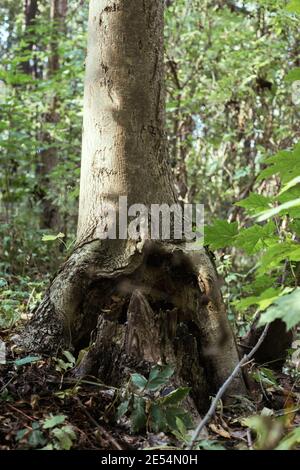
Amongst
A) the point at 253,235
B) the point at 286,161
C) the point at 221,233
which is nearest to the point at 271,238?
the point at 253,235

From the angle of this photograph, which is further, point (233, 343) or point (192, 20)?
point (192, 20)

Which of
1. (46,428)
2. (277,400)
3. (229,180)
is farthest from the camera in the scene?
(229,180)

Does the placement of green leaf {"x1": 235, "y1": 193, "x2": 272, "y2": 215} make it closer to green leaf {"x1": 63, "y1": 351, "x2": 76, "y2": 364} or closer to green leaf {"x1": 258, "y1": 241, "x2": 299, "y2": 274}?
green leaf {"x1": 258, "y1": 241, "x2": 299, "y2": 274}

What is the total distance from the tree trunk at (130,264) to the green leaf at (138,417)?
36 cm

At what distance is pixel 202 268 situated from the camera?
285 cm

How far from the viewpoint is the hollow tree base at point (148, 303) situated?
2703mm

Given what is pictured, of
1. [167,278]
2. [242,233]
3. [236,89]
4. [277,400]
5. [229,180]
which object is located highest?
[236,89]

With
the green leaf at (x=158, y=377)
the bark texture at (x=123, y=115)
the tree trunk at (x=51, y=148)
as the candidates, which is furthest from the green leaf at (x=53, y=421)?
the tree trunk at (x=51, y=148)

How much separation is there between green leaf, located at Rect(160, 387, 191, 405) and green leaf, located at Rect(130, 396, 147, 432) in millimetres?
96

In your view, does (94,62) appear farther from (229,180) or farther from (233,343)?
(229,180)

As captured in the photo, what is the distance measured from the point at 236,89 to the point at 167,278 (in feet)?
13.7

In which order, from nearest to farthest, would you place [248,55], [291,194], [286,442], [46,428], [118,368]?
1. [286,442]
2. [46,428]
3. [291,194]
4. [118,368]
5. [248,55]

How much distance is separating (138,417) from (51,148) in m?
7.80
